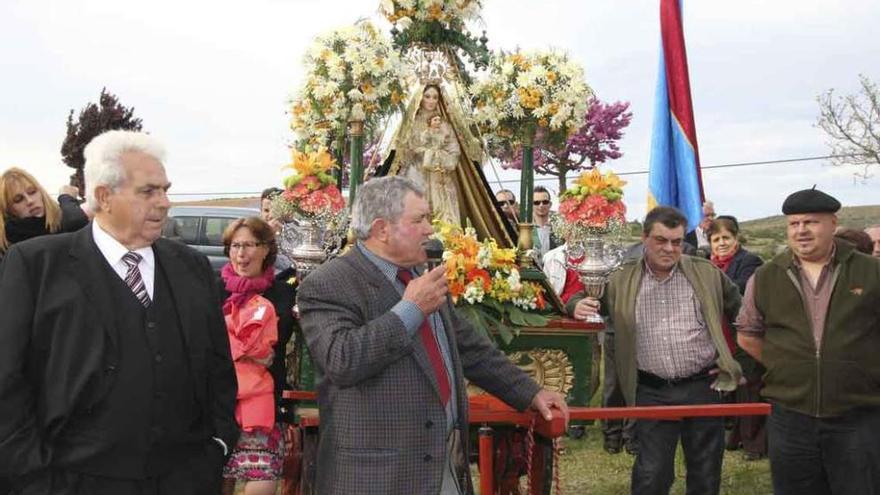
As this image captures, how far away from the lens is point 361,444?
9.80ft

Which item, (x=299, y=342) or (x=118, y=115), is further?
(x=118, y=115)

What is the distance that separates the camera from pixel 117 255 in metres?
2.86

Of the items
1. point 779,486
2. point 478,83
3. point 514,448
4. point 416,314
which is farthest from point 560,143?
point 416,314

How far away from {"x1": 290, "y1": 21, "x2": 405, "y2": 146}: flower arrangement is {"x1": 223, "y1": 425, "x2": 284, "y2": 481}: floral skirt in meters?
1.91

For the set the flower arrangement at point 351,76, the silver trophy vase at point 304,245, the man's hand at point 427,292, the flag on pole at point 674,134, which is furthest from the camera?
the flag on pole at point 674,134

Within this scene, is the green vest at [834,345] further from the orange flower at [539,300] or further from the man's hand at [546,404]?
the man's hand at [546,404]

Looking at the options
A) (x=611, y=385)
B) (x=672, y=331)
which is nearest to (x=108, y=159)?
(x=672, y=331)

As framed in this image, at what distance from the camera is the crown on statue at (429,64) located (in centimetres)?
548

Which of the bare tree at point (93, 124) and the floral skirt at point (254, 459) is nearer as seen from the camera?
the floral skirt at point (254, 459)

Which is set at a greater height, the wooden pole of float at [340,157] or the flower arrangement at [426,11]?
the flower arrangement at [426,11]

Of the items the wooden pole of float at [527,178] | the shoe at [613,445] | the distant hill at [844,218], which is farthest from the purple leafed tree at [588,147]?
the distant hill at [844,218]

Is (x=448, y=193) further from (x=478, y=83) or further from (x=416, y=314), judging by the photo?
(x=416, y=314)

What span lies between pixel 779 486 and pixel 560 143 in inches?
92.9

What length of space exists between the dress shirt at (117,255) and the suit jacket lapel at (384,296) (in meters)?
0.66
